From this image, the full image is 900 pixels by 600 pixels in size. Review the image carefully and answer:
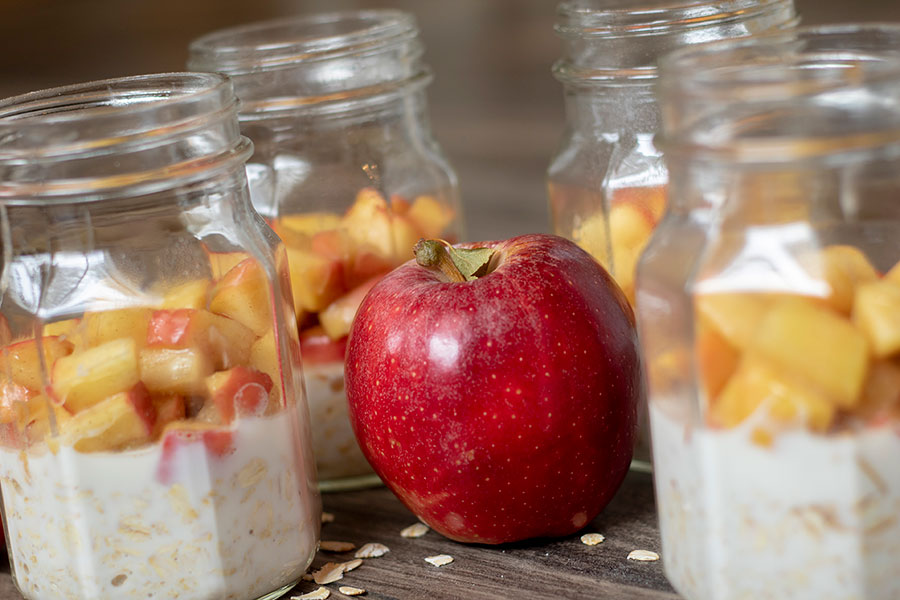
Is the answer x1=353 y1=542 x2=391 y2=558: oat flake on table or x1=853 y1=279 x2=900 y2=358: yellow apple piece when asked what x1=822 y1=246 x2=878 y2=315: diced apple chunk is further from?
x1=353 y1=542 x2=391 y2=558: oat flake on table

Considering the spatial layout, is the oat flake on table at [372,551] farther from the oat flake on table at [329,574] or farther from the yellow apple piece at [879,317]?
the yellow apple piece at [879,317]

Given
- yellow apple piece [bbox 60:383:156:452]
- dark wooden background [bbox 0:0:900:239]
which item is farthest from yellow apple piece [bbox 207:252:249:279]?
dark wooden background [bbox 0:0:900:239]

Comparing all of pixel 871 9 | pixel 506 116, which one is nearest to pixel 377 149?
pixel 506 116

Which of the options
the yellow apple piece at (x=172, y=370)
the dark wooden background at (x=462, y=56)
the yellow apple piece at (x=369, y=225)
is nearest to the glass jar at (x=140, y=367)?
the yellow apple piece at (x=172, y=370)

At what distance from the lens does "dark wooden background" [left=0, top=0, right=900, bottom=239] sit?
2.33 meters

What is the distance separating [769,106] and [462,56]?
10.1 ft

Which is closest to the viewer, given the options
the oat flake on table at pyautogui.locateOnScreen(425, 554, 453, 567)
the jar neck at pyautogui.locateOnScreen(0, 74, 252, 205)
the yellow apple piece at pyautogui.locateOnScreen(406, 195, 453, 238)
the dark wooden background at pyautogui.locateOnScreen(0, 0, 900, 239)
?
the jar neck at pyautogui.locateOnScreen(0, 74, 252, 205)

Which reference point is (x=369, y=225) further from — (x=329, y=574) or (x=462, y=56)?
(x=462, y=56)

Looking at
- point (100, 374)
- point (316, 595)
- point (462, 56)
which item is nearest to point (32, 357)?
point (100, 374)

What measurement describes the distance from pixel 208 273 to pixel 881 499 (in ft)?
1.53

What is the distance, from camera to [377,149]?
106 centimetres

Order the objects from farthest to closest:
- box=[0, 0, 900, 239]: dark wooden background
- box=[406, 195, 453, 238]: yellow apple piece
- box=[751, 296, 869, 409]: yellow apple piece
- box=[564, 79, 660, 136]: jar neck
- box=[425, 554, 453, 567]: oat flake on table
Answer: box=[0, 0, 900, 239]: dark wooden background, box=[406, 195, 453, 238]: yellow apple piece, box=[564, 79, 660, 136]: jar neck, box=[425, 554, 453, 567]: oat flake on table, box=[751, 296, 869, 409]: yellow apple piece

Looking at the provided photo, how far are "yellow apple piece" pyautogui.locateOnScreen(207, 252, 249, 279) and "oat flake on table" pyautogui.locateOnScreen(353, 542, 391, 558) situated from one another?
0.24 metres

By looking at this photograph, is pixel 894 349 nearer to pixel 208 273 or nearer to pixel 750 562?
pixel 750 562
